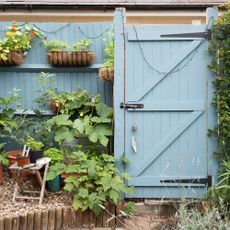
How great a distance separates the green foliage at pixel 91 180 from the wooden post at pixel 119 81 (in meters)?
0.22

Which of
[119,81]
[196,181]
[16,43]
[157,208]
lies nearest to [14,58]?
[16,43]

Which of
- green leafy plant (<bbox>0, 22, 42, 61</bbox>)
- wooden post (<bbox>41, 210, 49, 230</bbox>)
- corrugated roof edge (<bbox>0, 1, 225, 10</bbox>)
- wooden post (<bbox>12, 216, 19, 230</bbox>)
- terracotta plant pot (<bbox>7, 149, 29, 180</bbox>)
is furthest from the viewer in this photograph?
corrugated roof edge (<bbox>0, 1, 225, 10</bbox>)

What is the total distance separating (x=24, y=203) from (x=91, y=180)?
0.86 meters

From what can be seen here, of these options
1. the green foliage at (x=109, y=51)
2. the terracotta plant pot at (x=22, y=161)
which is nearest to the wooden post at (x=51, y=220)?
the terracotta plant pot at (x=22, y=161)

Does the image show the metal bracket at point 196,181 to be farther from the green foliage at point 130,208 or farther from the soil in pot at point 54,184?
the soil in pot at point 54,184

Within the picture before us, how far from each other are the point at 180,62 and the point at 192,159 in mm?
1238

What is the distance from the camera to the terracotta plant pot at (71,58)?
505 centimetres

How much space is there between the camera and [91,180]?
4203 millimetres

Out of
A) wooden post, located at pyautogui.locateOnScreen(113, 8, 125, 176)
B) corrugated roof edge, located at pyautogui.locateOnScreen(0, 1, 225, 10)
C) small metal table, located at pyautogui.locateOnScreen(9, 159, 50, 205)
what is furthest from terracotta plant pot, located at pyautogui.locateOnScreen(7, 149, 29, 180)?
corrugated roof edge, located at pyautogui.locateOnScreen(0, 1, 225, 10)

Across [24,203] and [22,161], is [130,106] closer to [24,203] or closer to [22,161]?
[22,161]

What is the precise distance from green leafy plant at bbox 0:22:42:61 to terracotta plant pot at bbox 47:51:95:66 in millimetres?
383

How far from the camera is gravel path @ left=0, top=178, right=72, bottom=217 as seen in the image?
159 inches

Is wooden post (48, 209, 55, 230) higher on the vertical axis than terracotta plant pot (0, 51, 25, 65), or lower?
lower

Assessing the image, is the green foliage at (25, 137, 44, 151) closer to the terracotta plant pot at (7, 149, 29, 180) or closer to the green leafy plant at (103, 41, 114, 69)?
the terracotta plant pot at (7, 149, 29, 180)
